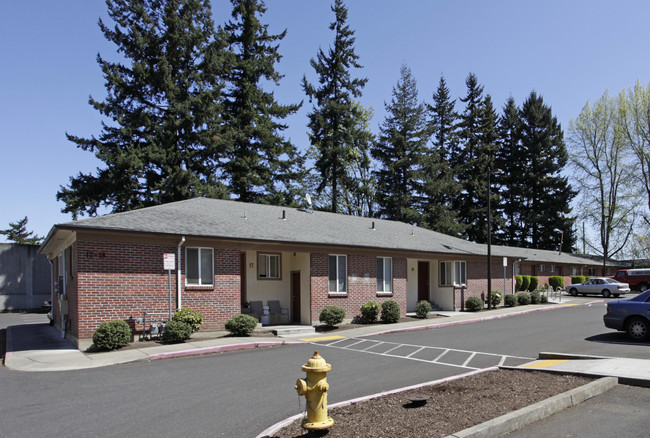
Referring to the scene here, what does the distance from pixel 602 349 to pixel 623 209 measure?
171ft

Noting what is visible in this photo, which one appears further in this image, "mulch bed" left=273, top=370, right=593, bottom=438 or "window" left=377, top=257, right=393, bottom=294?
"window" left=377, top=257, right=393, bottom=294

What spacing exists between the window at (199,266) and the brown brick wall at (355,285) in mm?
4413

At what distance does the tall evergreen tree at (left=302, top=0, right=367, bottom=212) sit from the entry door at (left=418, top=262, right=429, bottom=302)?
16.0 metres

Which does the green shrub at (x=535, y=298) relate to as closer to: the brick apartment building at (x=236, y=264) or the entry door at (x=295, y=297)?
the brick apartment building at (x=236, y=264)

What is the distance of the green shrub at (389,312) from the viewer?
1989 cm

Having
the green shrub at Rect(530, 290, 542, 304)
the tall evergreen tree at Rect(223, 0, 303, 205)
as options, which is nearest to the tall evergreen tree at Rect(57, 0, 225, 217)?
the tall evergreen tree at Rect(223, 0, 303, 205)

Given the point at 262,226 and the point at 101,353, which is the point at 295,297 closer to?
the point at 262,226

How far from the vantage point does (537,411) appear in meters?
6.31

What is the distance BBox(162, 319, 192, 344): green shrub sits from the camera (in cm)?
→ 1394

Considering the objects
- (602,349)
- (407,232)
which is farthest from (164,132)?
(602,349)

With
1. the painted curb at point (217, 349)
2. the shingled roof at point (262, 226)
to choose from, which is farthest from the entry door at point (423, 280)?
the painted curb at point (217, 349)

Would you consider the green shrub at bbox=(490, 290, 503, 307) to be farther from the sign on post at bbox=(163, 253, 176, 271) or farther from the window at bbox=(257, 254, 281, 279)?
the sign on post at bbox=(163, 253, 176, 271)

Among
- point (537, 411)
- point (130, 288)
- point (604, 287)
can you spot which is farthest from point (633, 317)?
point (604, 287)

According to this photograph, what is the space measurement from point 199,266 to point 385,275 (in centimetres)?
922
